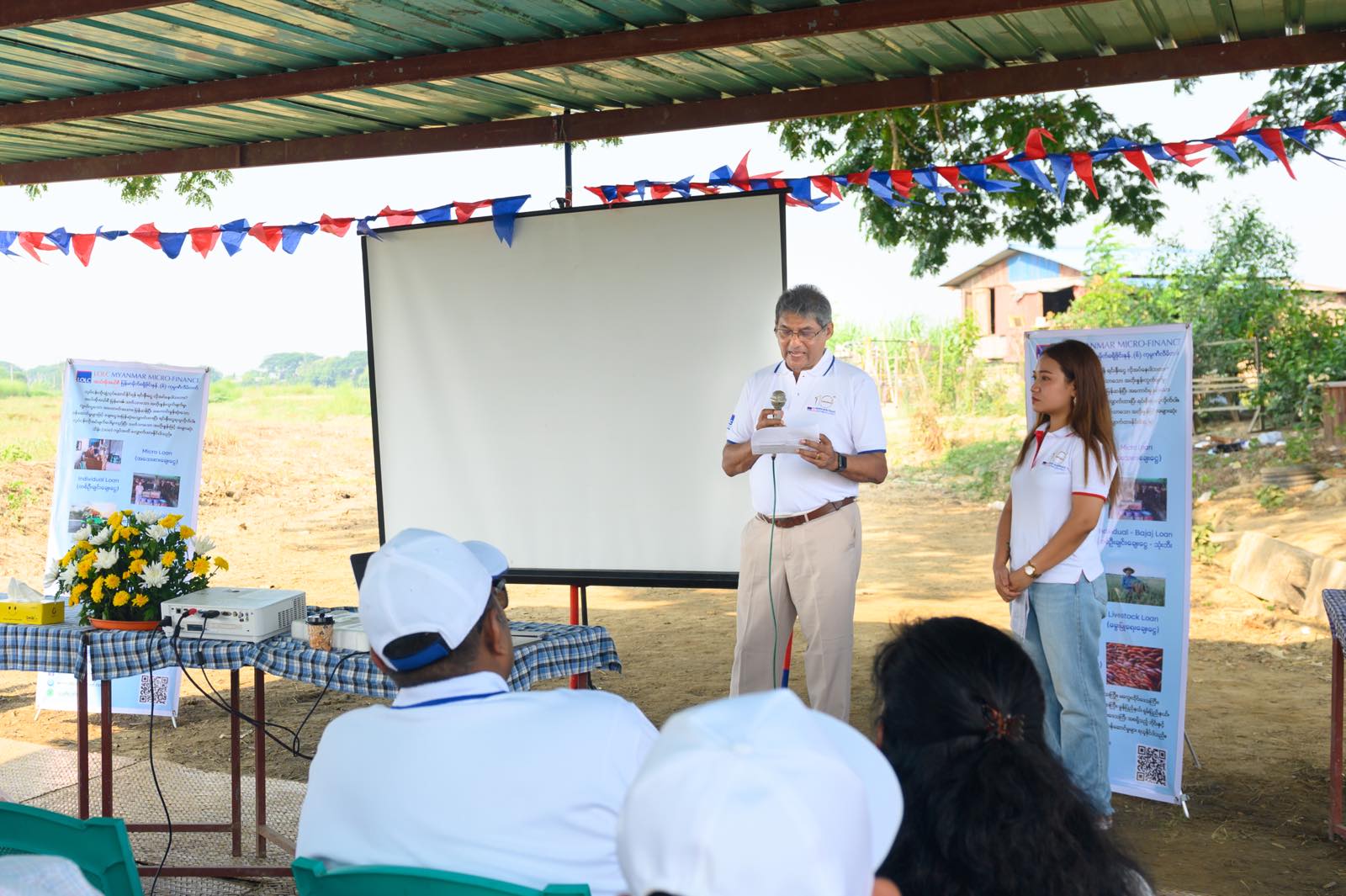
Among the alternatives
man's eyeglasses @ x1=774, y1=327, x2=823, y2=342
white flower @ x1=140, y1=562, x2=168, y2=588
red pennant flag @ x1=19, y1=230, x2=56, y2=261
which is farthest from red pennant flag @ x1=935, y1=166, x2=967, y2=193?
red pennant flag @ x1=19, y1=230, x2=56, y2=261

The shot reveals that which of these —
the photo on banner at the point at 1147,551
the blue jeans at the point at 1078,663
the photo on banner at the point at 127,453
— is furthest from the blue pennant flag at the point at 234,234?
the blue jeans at the point at 1078,663

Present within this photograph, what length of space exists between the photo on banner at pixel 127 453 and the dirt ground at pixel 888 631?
10.9 inches

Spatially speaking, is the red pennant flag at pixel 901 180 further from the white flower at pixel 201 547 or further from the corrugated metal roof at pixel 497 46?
the white flower at pixel 201 547

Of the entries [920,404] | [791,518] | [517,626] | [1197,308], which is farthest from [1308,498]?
[517,626]

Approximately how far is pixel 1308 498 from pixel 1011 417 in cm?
546

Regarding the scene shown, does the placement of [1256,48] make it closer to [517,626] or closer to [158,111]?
[517,626]

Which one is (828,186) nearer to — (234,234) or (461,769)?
(234,234)

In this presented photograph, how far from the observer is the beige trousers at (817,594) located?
13.6ft

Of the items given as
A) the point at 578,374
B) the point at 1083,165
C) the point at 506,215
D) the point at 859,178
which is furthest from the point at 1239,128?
the point at 506,215

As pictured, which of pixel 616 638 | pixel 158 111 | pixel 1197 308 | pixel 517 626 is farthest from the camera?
pixel 1197 308

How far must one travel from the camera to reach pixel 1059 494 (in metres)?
3.69

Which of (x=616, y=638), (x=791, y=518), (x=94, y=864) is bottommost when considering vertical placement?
(x=616, y=638)

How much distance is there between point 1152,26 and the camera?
4371 mm

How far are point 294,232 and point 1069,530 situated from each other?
4073 mm
